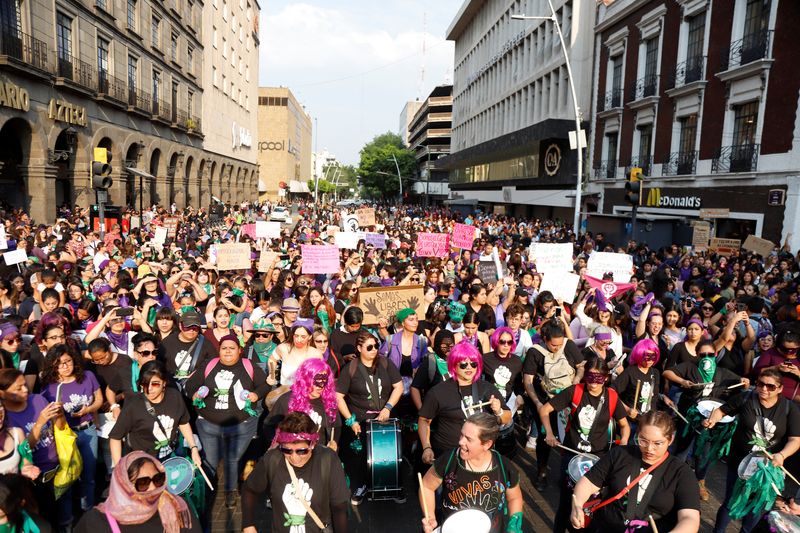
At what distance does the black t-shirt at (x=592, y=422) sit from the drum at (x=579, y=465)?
0.16m

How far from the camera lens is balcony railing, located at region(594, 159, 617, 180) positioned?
30172 mm

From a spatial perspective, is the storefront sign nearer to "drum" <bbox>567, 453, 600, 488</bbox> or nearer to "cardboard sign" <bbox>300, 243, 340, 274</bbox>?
"cardboard sign" <bbox>300, 243, 340, 274</bbox>

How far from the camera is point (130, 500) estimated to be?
290cm

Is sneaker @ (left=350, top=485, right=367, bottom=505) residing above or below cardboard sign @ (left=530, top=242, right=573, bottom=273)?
below

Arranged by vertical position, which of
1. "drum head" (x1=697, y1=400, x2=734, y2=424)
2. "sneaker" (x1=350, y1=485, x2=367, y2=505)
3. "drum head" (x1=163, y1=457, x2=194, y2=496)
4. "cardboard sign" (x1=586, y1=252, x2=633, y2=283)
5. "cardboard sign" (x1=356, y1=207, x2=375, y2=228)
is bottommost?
"sneaker" (x1=350, y1=485, x2=367, y2=505)

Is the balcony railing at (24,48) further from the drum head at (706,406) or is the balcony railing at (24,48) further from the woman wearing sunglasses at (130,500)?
the drum head at (706,406)

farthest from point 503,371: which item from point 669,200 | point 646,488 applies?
point 669,200

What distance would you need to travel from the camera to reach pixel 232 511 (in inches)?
210

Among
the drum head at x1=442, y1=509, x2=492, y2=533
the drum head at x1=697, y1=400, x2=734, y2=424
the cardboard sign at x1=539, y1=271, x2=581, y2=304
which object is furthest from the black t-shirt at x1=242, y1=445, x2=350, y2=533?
the cardboard sign at x1=539, y1=271, x2=581, y2=304

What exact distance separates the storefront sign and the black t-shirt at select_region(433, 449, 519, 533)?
24303 millimetres

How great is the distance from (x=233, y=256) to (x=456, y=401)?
307 inches

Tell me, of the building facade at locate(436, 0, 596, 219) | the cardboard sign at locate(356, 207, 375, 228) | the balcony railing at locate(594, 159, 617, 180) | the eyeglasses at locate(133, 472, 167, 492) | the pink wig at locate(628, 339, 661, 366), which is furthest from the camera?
the building facade at locate(436, 0, 596, 219)

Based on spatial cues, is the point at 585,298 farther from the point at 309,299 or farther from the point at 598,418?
the point at 598,418

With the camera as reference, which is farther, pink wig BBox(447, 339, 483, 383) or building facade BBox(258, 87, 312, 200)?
building facade BBox(258, 87, 312, 200)
